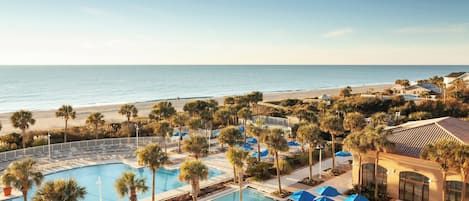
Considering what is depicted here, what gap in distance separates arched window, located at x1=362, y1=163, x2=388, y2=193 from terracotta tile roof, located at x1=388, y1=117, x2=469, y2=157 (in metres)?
1.99

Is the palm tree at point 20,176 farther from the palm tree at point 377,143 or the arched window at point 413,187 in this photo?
the arched window at point 413,187

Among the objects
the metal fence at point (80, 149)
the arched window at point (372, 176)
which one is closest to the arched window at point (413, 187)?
the arched window at point (372, 176)

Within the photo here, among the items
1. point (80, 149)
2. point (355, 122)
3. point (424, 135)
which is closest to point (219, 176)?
point (355, 122)

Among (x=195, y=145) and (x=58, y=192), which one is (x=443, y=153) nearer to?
(x=195, y=145)

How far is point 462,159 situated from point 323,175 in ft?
37.0

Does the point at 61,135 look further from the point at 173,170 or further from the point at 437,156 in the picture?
the point at 437,156

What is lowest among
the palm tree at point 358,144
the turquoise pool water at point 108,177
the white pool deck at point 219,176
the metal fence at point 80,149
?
the turquoise pool water at point 108,177

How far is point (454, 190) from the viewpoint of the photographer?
19391mm

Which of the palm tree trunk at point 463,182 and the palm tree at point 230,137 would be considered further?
the palm tree at point 230,137

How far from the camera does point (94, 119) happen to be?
35719mm

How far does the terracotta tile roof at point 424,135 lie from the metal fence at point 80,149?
76.4ft

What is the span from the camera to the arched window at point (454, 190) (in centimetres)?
1920

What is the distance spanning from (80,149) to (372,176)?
88.4 feet

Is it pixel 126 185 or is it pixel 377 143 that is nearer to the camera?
pixel 126 185
